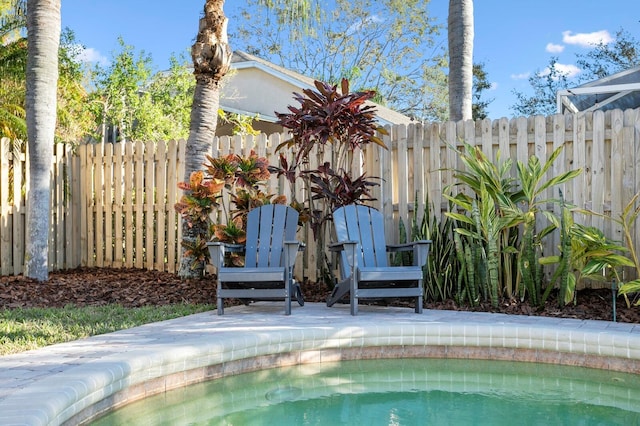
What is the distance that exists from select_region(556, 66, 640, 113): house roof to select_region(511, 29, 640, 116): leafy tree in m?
14.4

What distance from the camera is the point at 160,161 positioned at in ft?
29.7

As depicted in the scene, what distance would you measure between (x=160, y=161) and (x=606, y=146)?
5521 millimetres

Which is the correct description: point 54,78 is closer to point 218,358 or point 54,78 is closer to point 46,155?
point 46,155

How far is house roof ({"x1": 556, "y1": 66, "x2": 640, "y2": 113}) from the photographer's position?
1082 cm

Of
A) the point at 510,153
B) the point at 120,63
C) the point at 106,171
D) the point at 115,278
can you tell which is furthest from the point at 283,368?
the point at 120,63

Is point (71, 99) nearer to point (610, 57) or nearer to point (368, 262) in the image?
point (368, 262)

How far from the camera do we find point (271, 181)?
8.34 metres

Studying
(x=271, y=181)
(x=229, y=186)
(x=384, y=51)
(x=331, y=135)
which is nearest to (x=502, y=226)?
(x=331, y=135)

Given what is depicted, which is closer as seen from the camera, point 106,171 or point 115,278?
point 115,278

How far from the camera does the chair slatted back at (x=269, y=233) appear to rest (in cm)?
674

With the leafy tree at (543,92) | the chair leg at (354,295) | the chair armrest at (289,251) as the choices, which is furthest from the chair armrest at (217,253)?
the leafy tree at (543,92)

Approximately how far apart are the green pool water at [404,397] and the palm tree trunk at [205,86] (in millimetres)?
3657

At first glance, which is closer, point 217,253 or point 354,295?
point 354,295

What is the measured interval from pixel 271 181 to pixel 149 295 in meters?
2.12
